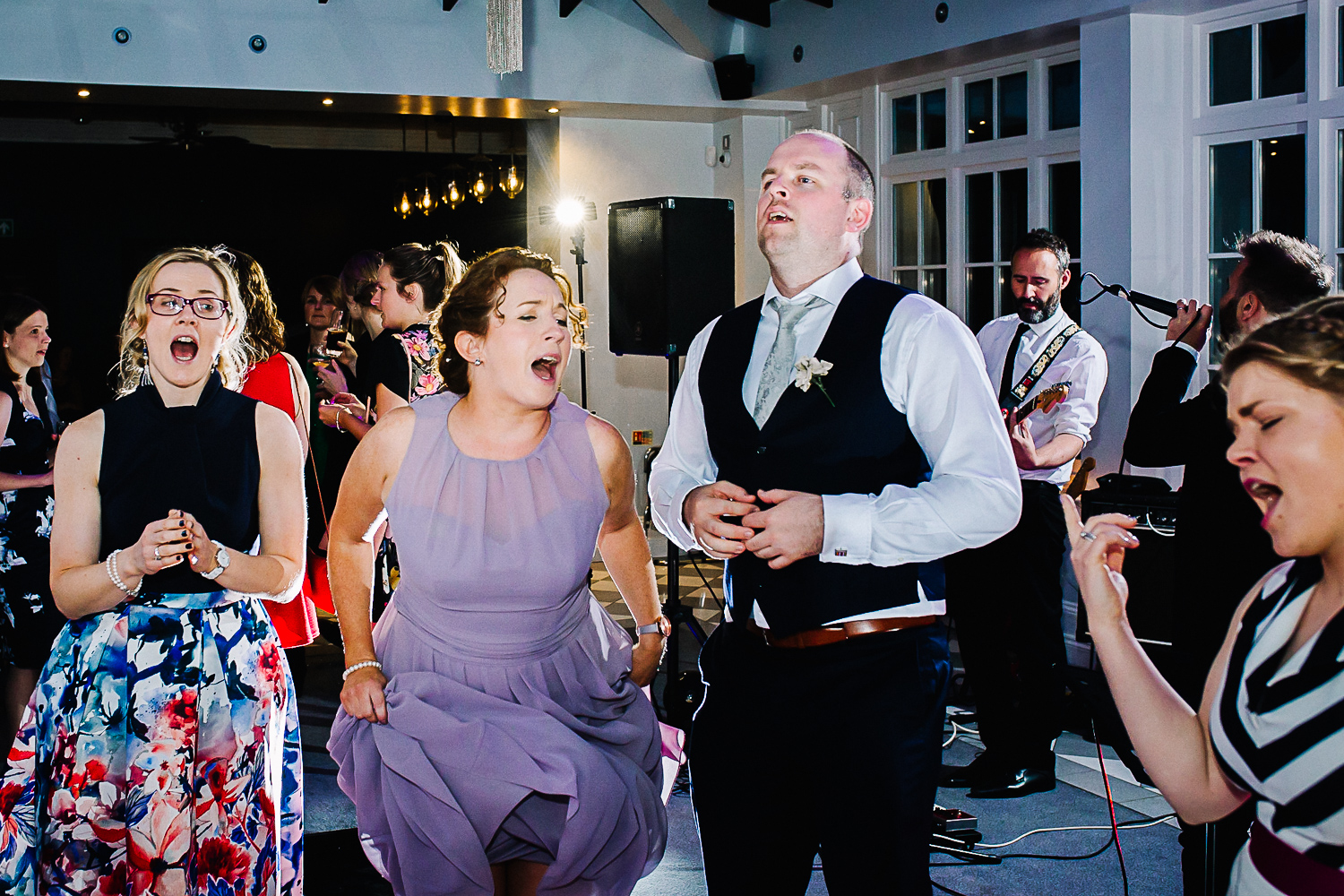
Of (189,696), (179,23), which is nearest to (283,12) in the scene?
(179,23)

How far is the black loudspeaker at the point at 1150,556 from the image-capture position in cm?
464

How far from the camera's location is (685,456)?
7.61ft

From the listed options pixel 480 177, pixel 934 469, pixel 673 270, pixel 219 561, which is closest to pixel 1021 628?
pixel 673 270

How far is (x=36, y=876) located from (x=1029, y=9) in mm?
5396

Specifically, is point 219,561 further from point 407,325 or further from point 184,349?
point 407,325

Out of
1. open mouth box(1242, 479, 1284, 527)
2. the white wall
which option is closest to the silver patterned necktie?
open mouth box(1242, 479, 1284, 527)

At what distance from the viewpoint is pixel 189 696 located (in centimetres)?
220

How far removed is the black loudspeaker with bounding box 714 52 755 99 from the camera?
7699 millimetres

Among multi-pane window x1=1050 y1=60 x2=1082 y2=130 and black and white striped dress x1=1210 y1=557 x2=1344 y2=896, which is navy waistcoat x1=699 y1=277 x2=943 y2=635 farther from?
multi-pane window x1=1050 y1=60 x2=1082 y2=130

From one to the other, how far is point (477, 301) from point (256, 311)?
1.29m

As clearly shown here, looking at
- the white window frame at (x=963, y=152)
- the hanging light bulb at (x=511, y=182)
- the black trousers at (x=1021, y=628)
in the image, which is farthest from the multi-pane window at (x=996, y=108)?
the hanging light bulb at (x=511, y=182)

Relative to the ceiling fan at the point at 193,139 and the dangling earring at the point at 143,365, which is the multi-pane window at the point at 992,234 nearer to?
the dangling earring at the point at 143,365

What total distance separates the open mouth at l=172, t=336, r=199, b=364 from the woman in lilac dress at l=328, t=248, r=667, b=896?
17.0 inches

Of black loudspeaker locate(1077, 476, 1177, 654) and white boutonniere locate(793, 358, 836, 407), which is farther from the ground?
white boutonniere locate(793, 358, 836, 407)
